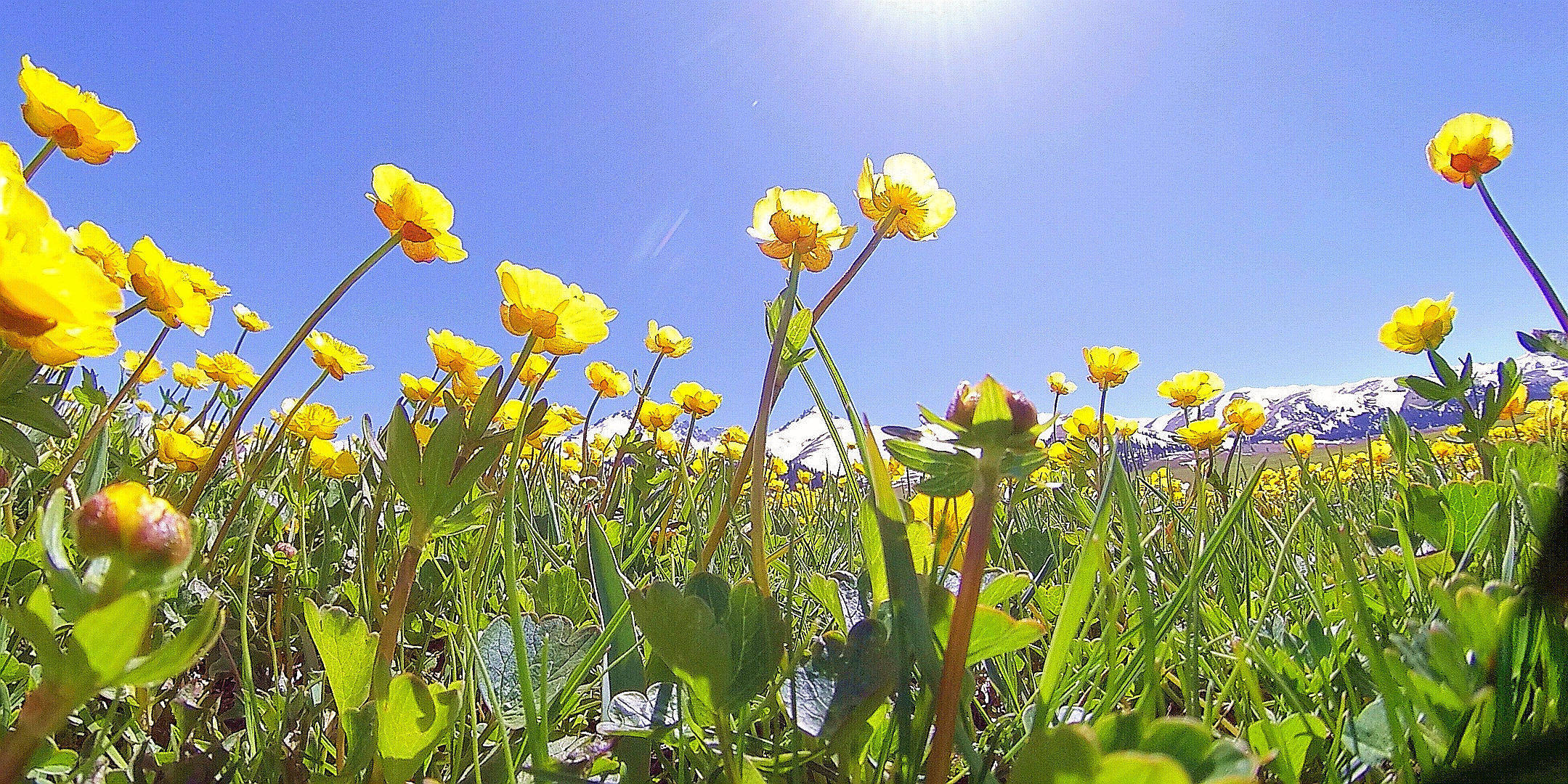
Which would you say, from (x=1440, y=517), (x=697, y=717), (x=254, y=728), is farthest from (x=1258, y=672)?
(x=254, y=728)

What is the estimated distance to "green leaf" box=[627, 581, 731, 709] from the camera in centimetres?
56

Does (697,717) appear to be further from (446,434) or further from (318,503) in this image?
(318,503)

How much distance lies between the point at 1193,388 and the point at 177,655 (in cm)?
379

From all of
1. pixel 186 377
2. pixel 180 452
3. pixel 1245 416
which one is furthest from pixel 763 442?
pixel 186 377

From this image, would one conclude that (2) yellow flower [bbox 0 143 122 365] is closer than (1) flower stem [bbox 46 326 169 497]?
Yes

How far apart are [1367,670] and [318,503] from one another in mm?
2088

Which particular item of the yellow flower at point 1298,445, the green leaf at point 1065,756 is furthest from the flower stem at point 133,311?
the yellow flower at point 1298,445

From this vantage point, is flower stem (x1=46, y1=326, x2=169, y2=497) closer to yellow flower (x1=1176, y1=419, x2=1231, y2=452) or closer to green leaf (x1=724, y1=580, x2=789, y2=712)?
green leaf (x1=724, y1=580, x2=789, y2=712)

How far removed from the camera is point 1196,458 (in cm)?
256

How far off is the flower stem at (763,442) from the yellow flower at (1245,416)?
284 centimetres

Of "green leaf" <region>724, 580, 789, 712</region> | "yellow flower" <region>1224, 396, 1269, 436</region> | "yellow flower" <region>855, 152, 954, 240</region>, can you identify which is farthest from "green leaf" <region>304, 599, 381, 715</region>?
"yellow flower" <region>1224, 396, 1269, 436</region>

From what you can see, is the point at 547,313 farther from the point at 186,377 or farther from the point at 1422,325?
the point at 186,377

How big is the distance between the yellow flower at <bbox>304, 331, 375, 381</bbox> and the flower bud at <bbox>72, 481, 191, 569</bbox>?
1.36 meters

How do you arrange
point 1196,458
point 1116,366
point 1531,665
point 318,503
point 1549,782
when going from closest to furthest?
1. point 1549,782
2. point 1531,665
3. point 318,503
4. point 1196,458
5. point 1116,366
